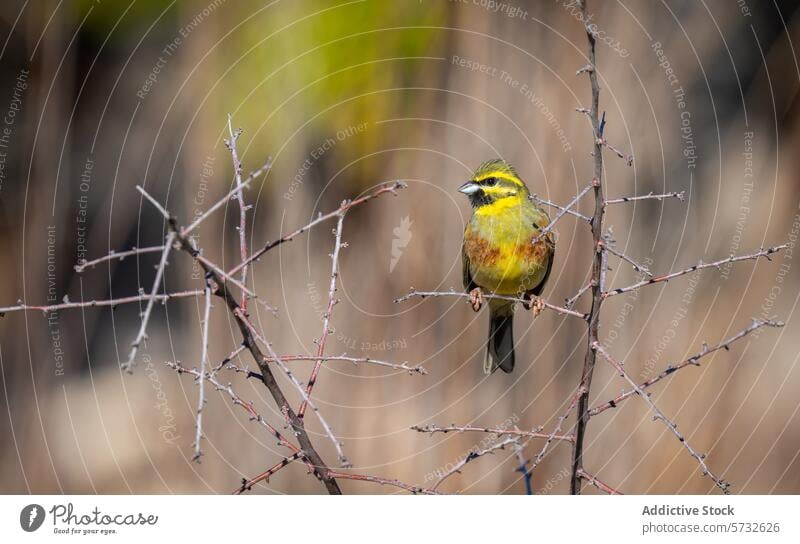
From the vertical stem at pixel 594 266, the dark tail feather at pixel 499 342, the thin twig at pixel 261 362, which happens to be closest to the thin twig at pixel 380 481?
the thin twig at pixel 261 362

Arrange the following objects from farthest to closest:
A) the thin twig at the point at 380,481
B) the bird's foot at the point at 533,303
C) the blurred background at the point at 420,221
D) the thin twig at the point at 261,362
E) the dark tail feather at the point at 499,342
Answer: the blurred background at the point at 420,221 < the dark tail feather at the point at 499,342 < the bird's foot at the point at 533,303 < the thin twig at the point at 380,481 < the thin twig at the point at 261,362

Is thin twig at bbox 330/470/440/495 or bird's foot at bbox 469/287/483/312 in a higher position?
bird's foot at bbox 469/287/483/312

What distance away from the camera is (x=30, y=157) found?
3568mm

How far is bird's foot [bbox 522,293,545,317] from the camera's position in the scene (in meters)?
2.36

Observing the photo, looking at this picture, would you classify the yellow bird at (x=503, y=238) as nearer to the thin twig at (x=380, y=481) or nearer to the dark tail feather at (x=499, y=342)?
the dark tail feather at (x=499, y=342)

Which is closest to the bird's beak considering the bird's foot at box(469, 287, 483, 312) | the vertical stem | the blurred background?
the bird's foot at box(469, 287, 483, 312)

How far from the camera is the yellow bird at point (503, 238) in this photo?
8.75ft

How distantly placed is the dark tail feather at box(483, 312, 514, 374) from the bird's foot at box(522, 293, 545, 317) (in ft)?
1.07

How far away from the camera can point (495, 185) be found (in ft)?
8.93

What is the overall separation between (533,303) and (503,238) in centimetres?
26

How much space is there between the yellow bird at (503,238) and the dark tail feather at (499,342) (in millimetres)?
319

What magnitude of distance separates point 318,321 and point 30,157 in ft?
4.40

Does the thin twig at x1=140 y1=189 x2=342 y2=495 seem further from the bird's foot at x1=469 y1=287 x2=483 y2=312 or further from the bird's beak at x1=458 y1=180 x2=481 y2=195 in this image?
the bird's beak at x1=458 y1=180 x2=481 y2=195
